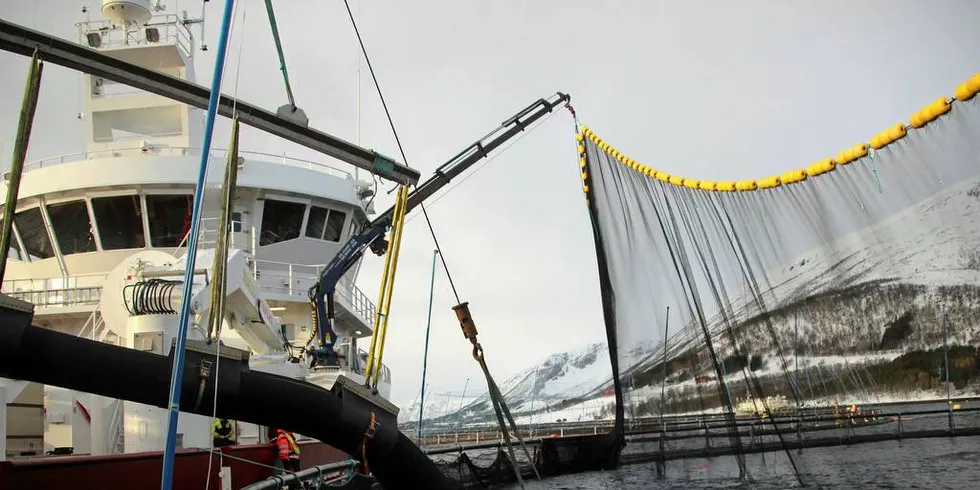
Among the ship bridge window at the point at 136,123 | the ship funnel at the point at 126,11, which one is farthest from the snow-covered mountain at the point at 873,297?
the ship funnel at the point at 126,11

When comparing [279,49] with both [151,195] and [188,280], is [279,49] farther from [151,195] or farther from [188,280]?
[151,195]

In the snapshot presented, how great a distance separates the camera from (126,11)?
18578 millimetres

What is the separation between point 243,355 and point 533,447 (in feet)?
38.2

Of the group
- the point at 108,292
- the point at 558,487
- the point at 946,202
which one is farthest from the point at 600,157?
the point at 558,487

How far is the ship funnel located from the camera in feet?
60.7

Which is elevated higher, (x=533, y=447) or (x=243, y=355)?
(x=243, y=355)

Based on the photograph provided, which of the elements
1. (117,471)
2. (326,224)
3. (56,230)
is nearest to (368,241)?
(326,224)

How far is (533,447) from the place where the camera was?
16.8m

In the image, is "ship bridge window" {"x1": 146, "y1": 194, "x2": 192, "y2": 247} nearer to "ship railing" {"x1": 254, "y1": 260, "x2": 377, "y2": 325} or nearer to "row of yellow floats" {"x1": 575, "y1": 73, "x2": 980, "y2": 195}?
"ship railing" {"x1": 254, "y1": 260, "x2": 377, "y2": 325}

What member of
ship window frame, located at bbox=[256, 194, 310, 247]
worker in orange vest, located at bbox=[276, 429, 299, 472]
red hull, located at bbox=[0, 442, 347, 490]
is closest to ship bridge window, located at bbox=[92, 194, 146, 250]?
ship window frame, located at bbox=[256, 194, 310, 247]

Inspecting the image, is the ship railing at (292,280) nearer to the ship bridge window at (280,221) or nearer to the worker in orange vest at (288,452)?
the ship bridge window at (280,221)

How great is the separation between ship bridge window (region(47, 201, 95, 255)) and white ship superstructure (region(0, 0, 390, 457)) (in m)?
0.03

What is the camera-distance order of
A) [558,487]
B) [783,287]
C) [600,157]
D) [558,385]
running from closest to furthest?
[783,287]
[600,157]
[558,487]
[558,385]

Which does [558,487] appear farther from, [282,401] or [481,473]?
[282,401]
